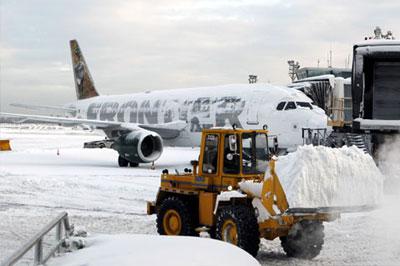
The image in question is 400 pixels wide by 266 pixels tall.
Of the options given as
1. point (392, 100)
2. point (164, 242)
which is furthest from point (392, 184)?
point (164, 242)

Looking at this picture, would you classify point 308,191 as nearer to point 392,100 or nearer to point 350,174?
point 350,174

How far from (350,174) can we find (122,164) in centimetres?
1899

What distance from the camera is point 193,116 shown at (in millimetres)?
26734

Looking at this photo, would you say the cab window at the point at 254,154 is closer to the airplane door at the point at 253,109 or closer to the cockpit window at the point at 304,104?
the cockpit window at the point at 304,104

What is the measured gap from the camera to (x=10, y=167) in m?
24.9

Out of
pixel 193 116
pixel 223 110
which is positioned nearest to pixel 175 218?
pixel 223 110

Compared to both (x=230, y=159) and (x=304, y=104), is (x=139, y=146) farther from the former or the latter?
(x=230, y=159)

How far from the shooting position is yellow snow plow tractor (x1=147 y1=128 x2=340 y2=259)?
8141 mm

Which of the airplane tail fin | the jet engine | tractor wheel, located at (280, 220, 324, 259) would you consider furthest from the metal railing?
the airplane tail fin

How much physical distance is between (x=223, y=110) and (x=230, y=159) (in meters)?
15.5

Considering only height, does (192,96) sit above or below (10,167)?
above

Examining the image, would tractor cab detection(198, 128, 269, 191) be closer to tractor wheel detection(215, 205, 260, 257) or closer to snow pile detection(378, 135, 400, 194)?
tractor wheel detection(215, 205, 260, 257)

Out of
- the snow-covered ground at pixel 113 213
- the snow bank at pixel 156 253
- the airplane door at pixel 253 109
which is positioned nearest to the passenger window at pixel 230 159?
the snow-covered ground at pixel 113 213

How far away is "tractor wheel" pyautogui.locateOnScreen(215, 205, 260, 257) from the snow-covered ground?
2.22 feet
